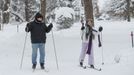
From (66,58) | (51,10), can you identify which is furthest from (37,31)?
(51,10)

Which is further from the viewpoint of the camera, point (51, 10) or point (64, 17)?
point (51, 10)

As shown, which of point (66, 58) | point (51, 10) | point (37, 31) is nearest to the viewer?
point (37, 31)

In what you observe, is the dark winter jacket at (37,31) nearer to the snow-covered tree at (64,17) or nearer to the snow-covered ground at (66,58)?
the snow-covered ground at (66,58)

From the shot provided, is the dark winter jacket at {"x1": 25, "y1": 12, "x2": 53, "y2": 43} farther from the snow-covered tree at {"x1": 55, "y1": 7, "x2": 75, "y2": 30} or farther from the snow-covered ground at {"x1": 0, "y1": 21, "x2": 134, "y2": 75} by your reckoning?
the snow-covered tree at {"x1": 55, "y1": 7, "x2": 75, "y2": 30}

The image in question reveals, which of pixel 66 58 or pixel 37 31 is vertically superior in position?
→ pixel 37 31

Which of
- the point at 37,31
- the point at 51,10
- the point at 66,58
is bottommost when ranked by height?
the point at 66,58

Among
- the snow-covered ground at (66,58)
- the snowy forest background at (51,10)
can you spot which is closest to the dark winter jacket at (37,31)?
the snow-covered ground at (66,58)

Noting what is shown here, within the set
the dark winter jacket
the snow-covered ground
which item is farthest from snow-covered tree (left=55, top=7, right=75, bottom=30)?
the dark winter jacket

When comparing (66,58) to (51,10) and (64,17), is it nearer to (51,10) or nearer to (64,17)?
(64,17)

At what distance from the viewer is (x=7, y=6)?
1688 inches

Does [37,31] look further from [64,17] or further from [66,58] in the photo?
[64,17]

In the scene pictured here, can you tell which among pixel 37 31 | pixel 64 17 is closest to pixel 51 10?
pixel 64 17

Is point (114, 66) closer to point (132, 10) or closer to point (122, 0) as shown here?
point (132, 10)

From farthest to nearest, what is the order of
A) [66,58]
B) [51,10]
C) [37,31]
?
[51,10], [66,58], [37,31]
